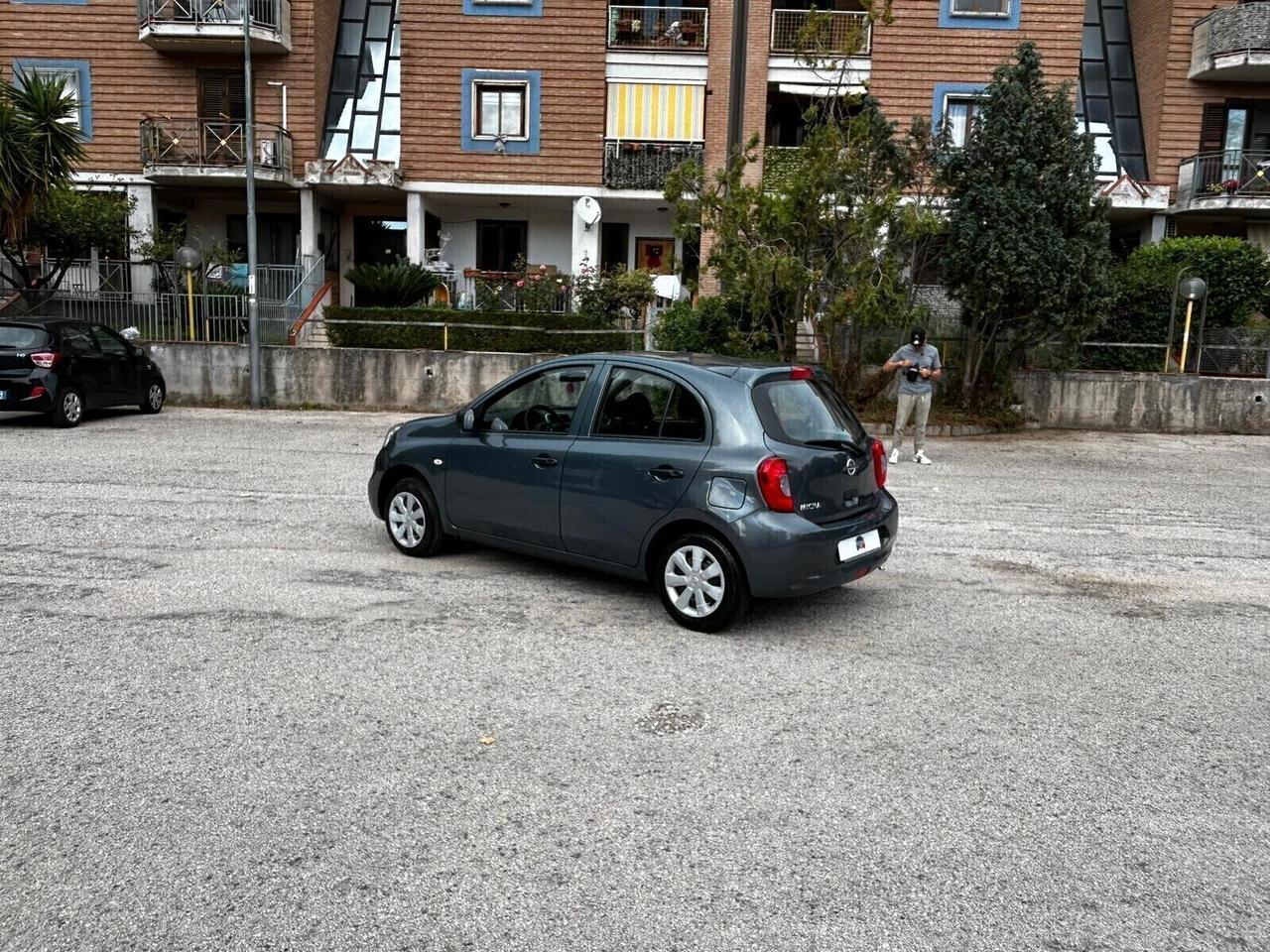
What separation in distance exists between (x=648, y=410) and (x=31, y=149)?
1682 centimetres

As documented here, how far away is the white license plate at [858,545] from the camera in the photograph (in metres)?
5.94

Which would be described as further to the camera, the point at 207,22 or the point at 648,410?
the point at 207,22

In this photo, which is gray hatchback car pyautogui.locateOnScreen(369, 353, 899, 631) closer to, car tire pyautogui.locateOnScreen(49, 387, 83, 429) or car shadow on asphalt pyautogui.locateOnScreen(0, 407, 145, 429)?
car tire pyautogui.locateOnScreen(49, 387, 83, 429)

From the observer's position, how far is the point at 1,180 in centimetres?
1777

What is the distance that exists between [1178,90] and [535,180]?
15774 millimetres

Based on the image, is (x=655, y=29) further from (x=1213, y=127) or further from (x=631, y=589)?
(x=631, y=589)

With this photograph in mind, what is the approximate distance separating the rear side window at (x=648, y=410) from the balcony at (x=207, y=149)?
20741mm

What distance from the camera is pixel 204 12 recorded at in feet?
79.6

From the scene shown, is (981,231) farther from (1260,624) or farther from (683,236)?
(1260,624)

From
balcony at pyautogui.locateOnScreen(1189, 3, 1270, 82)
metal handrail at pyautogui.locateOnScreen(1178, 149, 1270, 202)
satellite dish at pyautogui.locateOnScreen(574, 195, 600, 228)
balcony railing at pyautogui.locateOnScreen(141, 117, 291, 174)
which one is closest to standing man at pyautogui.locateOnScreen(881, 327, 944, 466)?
satellite dish at pyautogui.locateOnScreen(574, 195, 600, 228)

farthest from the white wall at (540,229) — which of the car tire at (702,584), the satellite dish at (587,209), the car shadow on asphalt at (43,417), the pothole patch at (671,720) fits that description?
the pothole patch at (671,720)

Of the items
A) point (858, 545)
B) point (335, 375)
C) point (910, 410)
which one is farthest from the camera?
point (335, 375)

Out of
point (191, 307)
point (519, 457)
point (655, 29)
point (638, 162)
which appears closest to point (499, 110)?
point (638, 162)

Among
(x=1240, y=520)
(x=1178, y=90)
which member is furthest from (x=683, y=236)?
(x=1178, y=90)
